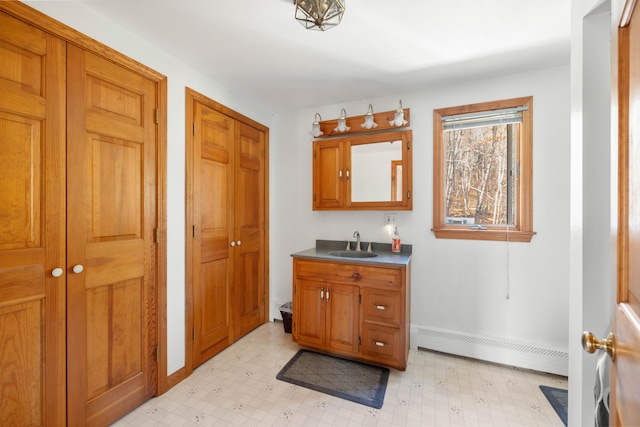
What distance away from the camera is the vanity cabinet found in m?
1.96

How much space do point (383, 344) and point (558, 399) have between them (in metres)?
1.11

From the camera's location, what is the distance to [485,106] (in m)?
2.15

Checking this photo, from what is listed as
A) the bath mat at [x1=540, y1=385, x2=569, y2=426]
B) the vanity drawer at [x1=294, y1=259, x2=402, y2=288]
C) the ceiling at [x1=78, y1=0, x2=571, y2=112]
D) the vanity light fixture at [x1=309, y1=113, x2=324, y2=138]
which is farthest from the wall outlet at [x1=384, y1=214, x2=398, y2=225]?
the bath mat at [x1=540, y1=385, x2=569, y2=426]

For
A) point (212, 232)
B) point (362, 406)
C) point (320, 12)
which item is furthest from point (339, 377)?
point (320, 12)

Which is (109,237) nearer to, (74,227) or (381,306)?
(74,227)

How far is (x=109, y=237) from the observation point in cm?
151

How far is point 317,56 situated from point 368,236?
5.13ft

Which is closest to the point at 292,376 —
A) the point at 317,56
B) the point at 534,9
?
the point at 317,56

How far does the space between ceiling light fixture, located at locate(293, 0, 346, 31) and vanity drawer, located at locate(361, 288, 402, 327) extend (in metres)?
1.73

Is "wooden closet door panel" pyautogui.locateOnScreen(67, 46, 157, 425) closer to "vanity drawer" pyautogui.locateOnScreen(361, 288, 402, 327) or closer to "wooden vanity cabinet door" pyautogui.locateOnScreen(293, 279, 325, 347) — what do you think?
"wooden vanity cabinet door" pyautogui.locateOnScreen(293, 279, 325, 347)

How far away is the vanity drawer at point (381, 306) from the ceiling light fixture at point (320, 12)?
1728mm

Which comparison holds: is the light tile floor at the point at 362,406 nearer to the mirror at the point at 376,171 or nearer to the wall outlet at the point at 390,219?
the wall outlet at the point at 390,219

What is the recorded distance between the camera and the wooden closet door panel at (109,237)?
53.9 inches

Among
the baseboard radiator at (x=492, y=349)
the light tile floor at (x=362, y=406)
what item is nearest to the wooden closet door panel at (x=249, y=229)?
the light tile floor at (x=362, y=406)
